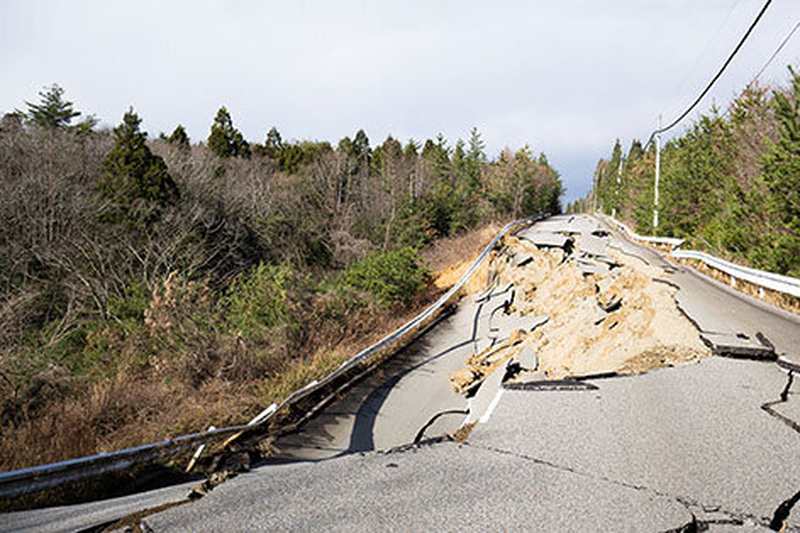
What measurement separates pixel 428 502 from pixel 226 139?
45858 mm

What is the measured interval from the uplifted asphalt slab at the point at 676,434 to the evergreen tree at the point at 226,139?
140 ft

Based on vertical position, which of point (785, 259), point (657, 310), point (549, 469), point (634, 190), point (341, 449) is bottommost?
point (341, 449)

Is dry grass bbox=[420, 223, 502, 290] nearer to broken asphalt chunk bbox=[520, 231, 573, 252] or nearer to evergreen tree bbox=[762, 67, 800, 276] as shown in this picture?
broken asphalt chunk bbox=[520, 231, 573, 252]

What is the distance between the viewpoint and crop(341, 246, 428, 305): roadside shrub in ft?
39.1

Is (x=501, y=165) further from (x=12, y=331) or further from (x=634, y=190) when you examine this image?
(x=12, y=331)

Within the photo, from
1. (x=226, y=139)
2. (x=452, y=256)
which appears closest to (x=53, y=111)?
(x=226, y=139)

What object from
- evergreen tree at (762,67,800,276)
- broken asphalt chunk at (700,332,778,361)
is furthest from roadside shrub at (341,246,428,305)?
evergreen tree at (762,67,800,276)

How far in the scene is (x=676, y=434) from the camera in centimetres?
384

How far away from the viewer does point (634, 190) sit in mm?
47469

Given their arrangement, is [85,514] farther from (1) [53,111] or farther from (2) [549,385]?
(1) [53,111]

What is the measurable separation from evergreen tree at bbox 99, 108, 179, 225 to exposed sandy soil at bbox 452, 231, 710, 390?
1332 cm

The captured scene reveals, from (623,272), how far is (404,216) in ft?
57.7

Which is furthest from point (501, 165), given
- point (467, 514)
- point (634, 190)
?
point (467, 514)

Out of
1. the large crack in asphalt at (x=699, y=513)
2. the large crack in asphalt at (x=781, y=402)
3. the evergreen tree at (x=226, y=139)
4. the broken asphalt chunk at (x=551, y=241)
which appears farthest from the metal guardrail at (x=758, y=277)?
the evergreen tree at (x=226, y=139)
